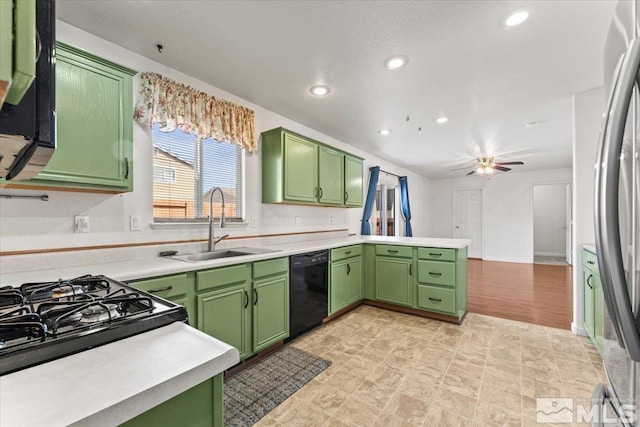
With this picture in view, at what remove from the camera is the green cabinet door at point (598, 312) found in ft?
7.31

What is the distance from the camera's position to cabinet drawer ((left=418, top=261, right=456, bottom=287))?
3111 mm

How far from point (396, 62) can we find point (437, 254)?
2.07 meters

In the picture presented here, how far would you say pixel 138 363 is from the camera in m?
0.64

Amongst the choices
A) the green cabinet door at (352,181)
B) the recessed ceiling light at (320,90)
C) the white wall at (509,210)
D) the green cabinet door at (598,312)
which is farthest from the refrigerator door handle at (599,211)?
the white wall at (509,210)

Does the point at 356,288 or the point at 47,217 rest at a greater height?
the point at 47,217

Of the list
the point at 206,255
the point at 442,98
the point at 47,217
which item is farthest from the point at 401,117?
the point at 47,217

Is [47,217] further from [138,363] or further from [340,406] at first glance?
[340,406]

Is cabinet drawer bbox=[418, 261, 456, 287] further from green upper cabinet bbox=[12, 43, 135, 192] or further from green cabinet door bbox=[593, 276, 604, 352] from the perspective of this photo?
green upper cabinet bbox=[12, 43, 135, 192]

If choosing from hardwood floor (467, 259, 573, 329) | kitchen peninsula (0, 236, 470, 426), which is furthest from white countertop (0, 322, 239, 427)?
hardwood floor (467, 259, 573, 329)

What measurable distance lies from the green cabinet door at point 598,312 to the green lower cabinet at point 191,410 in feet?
9.53

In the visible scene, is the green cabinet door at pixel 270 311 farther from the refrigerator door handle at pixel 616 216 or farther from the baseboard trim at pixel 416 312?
the refrigerator door handle at pixel 616 216

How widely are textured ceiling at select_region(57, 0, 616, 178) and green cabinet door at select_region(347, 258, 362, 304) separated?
186 centimetres

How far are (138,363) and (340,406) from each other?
5.23 ft

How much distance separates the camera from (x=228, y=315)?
6.85 feet
